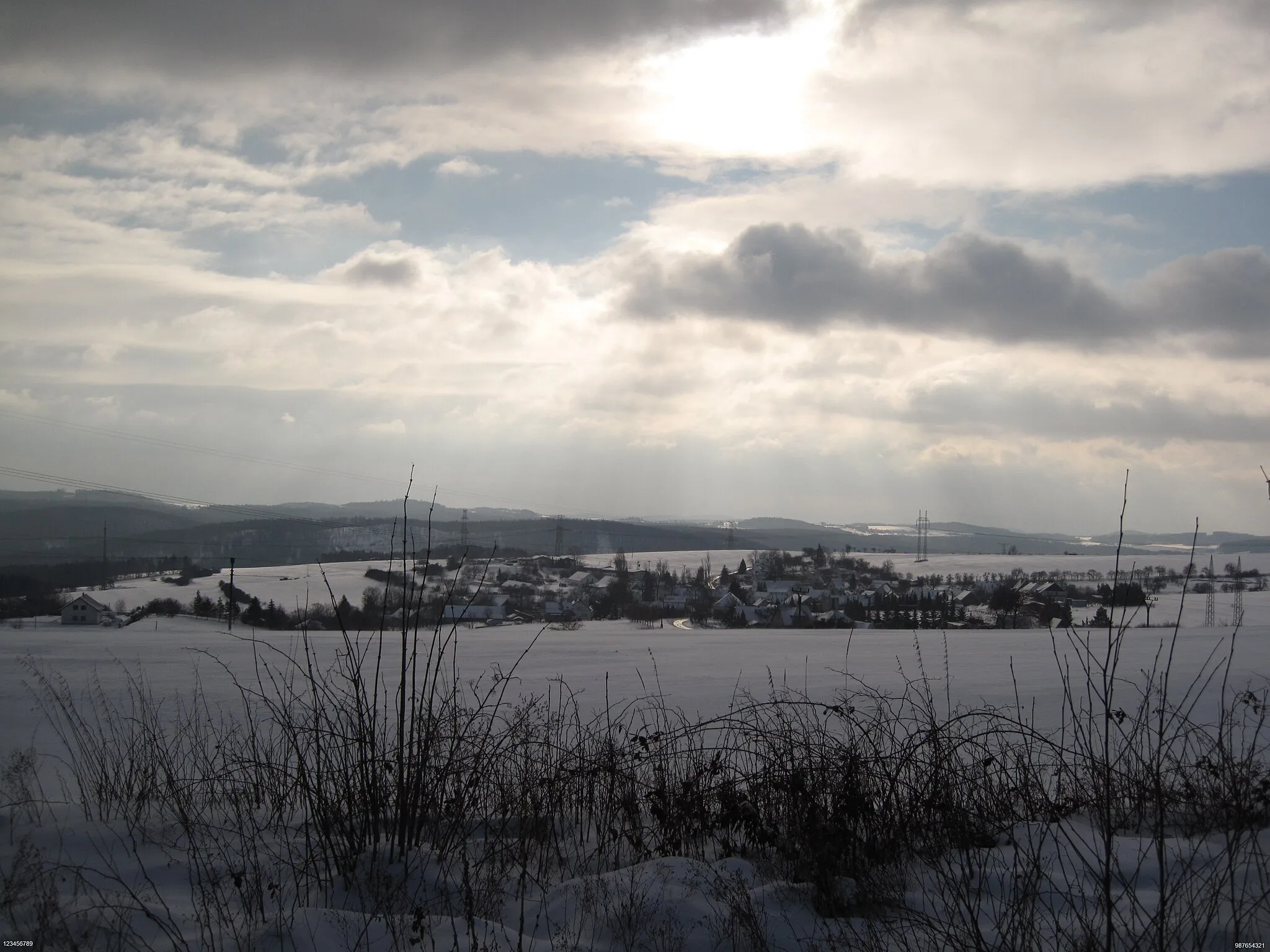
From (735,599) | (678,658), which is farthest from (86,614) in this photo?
(735,599)

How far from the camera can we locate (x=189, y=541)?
39.0 meters

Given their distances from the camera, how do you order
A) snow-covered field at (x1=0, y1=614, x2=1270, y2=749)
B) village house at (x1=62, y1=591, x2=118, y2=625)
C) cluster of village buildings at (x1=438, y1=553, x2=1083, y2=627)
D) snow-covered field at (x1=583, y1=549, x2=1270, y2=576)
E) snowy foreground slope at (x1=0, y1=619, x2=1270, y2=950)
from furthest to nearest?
1. snow-covered field at (x1=583, y1=549, x2=1270, y2=576)
2. cluster of village buildings at (x1=438, y1=553, x2=1083, y2=627)
3. village house at (x1=62, y1=591, x2=118, y2=625)
4. snow-covered field at (x1=0, y1=614, x2=1270, y2=749)
5. snowy foreground slope at (x1=0, y1=619, x2=1270, y2=950)

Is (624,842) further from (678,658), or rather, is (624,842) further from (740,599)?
(740,599)

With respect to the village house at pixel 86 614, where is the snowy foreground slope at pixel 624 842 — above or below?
above

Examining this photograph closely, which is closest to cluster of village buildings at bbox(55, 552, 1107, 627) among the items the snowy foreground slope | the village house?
the village house

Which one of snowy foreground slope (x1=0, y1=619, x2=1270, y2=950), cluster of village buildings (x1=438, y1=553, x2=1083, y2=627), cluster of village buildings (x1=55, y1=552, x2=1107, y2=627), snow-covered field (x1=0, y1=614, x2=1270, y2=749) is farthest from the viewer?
cluster of village buildings (x1=438, y1=553, x2=1083, y2=627)

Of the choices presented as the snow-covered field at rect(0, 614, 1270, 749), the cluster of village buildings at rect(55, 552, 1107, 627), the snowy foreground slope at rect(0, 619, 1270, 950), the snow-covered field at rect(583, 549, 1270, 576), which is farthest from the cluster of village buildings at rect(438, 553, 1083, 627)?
the snowy foreground slope at rect(0, 619, 1270, 950)

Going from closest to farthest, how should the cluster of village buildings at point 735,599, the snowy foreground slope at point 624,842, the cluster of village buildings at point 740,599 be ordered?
the snowy foreground slope at point 624,842 < the cluster of village buildings at point 735,599 < the cluster of village buildings at point 740,599

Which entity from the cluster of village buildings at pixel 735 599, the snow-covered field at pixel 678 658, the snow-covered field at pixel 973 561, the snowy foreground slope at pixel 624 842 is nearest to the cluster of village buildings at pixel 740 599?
the cluster of village buildings at pixel 735 599

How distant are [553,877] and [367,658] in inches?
353

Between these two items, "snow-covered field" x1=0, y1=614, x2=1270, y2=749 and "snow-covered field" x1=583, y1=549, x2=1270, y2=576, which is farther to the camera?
"snow-covered field" x1=583, y1=549, x2=1270, y2=576

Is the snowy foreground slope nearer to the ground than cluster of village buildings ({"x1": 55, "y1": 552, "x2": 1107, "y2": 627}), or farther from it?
farther from it

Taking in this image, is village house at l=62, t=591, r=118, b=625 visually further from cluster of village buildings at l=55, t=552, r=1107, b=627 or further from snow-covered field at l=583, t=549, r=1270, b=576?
snow-covered field at l=583, t=549, r=1270, b=576

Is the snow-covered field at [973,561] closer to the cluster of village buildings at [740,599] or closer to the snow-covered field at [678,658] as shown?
the cluster of village buildings at [740,599]
